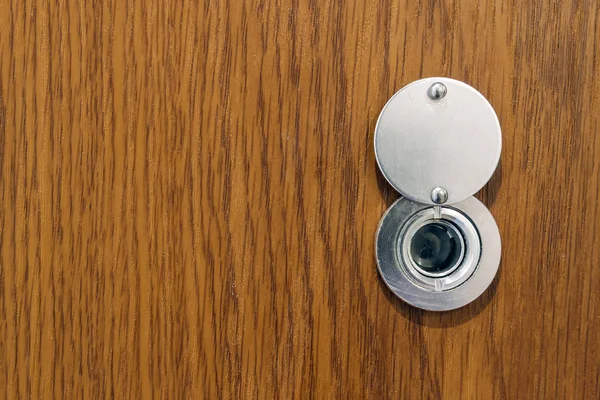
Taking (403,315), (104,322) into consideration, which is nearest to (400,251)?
(403,315)

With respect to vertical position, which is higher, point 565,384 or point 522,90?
point 522,90

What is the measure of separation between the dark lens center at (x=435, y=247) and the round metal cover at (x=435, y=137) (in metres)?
0.02

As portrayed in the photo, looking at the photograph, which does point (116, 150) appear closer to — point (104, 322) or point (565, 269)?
point (104, 322)

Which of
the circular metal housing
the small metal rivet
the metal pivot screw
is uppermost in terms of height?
the metal pivot screw

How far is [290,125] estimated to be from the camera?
0.93 ft

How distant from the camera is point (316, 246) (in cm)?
29

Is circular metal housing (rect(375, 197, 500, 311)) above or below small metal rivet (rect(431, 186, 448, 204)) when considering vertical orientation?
below

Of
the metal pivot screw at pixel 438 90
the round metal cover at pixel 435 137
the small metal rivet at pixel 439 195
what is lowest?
the small metal rivet at pixel 439 195

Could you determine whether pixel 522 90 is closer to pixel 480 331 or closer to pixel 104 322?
pixel 480 331

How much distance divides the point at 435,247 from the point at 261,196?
0.08m

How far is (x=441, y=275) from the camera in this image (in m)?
0.29

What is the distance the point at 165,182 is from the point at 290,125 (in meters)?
0.06

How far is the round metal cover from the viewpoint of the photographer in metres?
0.28

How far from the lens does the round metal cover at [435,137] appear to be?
28 cm
